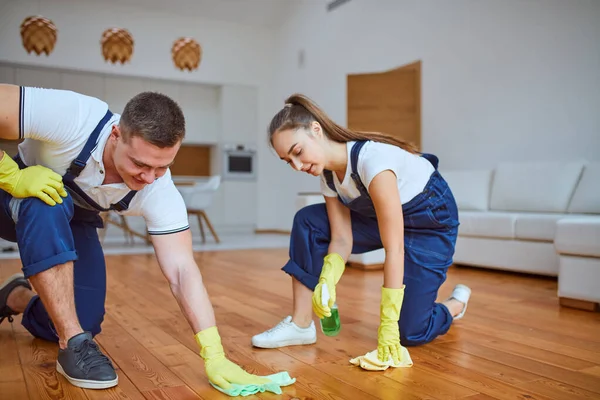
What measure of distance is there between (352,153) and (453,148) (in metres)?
4.03

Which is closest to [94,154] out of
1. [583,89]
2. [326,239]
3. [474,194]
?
[326,239]

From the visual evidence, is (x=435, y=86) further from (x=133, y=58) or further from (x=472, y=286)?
(x=133, y=58)

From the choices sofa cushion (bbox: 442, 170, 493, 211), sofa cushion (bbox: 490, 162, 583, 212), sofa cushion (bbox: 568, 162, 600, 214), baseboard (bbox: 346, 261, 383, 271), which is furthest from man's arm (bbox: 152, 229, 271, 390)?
sofa cushion (bbox: 442, 170, 493, 211)

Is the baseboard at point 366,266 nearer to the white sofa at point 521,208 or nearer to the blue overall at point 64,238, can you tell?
the white sofa at point 521,208

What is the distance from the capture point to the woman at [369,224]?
5.21ft

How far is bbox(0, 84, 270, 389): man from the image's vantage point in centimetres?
132

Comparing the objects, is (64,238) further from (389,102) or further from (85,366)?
(389,102)

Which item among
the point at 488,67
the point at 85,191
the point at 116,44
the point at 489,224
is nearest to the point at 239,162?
the point at 116,44

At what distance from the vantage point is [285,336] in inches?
72.1

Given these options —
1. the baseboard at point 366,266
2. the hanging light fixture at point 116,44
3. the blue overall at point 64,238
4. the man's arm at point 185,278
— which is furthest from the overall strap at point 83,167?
the hanging light fixture at point 116,44

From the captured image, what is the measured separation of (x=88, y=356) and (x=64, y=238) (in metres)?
0.31

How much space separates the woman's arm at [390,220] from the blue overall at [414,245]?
16 cm

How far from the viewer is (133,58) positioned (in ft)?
25.4

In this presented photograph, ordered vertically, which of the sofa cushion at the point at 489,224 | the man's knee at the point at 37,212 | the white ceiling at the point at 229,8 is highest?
the white ceiling at the point at 229,8
